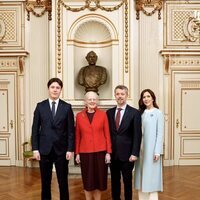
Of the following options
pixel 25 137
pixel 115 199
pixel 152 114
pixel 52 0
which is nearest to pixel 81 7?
pixel 52 0

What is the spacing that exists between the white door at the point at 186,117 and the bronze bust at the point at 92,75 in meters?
1.47

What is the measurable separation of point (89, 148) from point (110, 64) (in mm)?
3283

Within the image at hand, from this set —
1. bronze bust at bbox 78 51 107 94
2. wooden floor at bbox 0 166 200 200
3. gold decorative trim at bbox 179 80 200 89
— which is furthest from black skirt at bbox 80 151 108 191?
gold decorative trim at bbox 179 80 200 89

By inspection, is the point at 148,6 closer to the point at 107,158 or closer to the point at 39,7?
the point at 39,7

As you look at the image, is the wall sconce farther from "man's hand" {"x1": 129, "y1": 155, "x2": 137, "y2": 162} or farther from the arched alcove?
"man's hand" {"x1": 129, "y1": 155, "x2": 137, "y2": 162}

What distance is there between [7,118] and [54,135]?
11.0ft

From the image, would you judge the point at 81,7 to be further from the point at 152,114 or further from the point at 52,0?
the point at 152,114

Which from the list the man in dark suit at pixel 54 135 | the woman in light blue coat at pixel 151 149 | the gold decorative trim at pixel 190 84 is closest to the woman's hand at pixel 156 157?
the woman in light blue coat at pixel 151 149

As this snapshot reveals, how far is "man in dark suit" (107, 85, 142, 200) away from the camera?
10.8 ft

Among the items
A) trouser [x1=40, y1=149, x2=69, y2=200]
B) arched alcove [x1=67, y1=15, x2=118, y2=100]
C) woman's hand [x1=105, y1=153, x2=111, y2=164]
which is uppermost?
arched alcove [x1=67, y1=15, x2=118, y2=100]

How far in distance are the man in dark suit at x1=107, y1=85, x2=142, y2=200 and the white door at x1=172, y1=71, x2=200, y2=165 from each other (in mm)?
3135

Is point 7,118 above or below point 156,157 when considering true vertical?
above

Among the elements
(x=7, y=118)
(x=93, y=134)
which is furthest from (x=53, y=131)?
(x=7, y=118)

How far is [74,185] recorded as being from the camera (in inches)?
187
